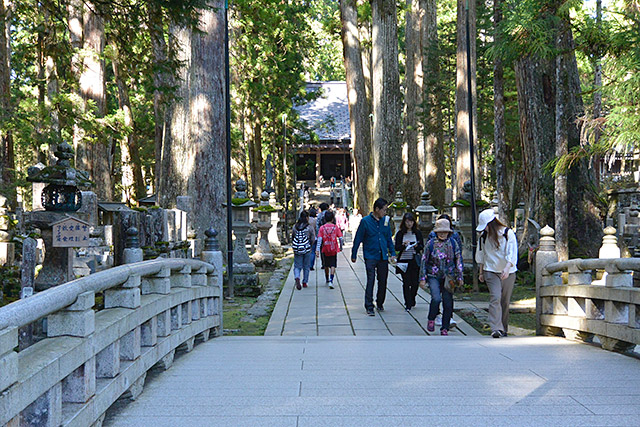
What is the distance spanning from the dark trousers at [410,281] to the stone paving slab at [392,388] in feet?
12.5

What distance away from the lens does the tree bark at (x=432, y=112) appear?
95.7 feet

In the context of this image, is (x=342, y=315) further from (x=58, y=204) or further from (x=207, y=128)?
(x=207, y=128)

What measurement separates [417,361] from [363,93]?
72.2ft

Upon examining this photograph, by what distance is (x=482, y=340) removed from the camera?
27.5ft

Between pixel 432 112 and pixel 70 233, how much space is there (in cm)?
2513

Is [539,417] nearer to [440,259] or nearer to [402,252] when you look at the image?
[440,259]

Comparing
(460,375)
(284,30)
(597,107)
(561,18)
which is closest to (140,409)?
(460,375)

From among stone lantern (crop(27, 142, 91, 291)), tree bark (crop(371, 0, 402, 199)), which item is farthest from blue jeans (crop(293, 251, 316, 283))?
tree bark (crop(371, 0, 402, 199))

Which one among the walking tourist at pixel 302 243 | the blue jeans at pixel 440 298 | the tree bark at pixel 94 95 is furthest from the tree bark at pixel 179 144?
the blue jeans at pixel 440 298

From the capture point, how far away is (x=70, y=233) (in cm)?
686

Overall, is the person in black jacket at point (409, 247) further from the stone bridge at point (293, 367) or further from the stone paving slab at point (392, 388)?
the stone paving slab at point (392, 388)

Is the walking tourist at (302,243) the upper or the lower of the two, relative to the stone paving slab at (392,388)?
upper

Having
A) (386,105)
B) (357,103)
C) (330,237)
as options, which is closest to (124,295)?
(330,237)

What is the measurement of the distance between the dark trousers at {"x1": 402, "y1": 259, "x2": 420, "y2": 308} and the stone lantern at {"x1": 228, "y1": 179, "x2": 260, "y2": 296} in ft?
12.9
